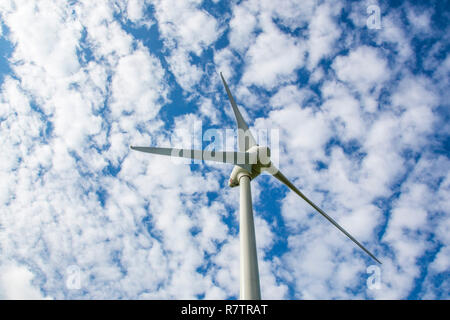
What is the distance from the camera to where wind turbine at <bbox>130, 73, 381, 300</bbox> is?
11805 mm

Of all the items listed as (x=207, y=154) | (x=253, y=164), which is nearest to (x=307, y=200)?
(x=253, y=164)

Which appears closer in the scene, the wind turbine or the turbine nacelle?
the wind turbine

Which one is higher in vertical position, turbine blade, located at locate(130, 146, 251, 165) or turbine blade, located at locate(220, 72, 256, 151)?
turbine blade, located at locate(220, 72, 256, 151)

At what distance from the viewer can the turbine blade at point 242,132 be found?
2023 centimetres

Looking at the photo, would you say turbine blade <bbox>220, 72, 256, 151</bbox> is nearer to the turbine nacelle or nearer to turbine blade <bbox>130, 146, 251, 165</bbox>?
the turbine nacelle

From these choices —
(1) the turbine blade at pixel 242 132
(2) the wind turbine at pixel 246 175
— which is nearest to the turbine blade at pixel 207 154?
(2) the wind turbine at pixel 246 175

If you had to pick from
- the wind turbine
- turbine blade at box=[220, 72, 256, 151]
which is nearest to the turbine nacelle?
the wind turbine

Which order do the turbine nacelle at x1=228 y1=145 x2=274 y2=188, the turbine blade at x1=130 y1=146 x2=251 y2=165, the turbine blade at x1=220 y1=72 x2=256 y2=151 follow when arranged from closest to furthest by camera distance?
1. the turbine blade at x1=130 y1=146 x2=251 y2=165
2. the turbine nacelle at x1=228 y1=145 x2=274 y2=188
3. the turbine blade at x1=220 y1=72 x2=256 y2=151

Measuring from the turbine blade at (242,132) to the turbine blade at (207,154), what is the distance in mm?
2121

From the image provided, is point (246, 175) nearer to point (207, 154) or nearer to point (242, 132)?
point (207, 154)

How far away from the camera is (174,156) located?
55.6 ft
